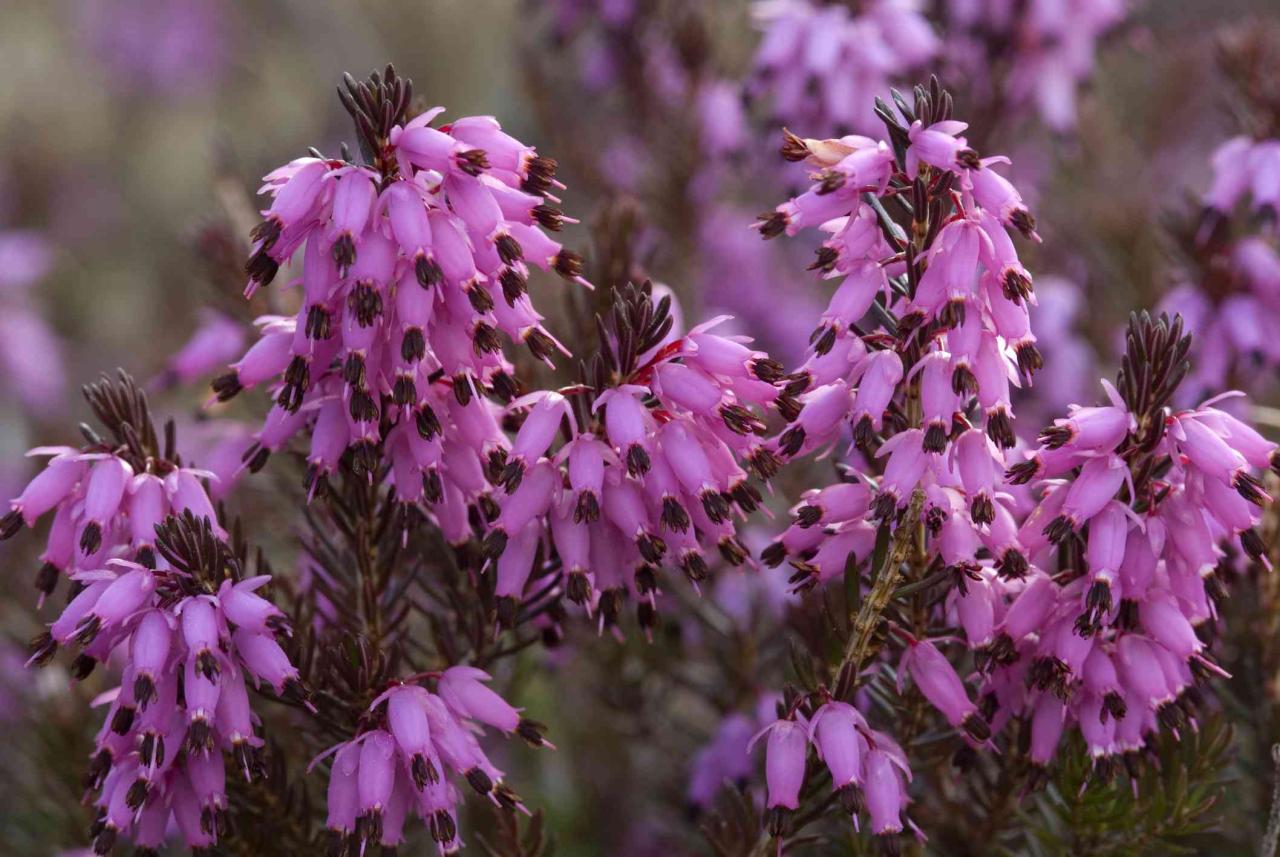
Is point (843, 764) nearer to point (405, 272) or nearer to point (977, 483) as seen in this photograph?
point (977, 483)

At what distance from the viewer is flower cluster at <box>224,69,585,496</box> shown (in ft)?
5.02

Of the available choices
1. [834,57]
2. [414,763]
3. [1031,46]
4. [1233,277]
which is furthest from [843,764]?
[1031,46]

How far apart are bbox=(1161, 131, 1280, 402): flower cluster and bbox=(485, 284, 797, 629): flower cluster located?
4.21 feet

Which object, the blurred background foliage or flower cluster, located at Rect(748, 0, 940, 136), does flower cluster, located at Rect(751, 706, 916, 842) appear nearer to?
the blurred background foliage

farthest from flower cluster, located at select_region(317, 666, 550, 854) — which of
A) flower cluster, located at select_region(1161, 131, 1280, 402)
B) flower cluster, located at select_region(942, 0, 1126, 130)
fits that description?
flower cluster, located at select_region(942, 0, 1126, 130)

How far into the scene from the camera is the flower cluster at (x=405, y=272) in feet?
5.02

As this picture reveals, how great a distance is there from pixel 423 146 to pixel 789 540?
2.18ft

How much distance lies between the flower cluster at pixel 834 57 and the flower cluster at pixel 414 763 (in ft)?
5.64

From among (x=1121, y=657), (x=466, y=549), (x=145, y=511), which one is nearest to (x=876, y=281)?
(x=1121, y=657)

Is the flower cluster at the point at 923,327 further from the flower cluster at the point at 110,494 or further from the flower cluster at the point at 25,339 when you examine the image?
the flower cluster at the point at 25,339

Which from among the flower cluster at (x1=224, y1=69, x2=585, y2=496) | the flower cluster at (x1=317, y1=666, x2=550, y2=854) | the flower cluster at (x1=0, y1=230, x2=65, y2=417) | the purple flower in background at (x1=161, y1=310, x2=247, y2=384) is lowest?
the flower cluster at (x1=317, y1=666, x2=550, y2=854)

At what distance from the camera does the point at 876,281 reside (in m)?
1.60

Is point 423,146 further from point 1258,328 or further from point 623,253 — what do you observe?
point 1258,328

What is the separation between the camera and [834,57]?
2.92 meters
